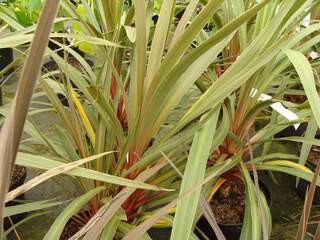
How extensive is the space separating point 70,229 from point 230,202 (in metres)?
0.35

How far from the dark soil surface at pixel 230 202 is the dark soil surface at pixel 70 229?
30cm

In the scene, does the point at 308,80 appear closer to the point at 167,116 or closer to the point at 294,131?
the point at 167,116

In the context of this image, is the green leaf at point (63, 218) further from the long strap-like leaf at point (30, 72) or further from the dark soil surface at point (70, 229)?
the long strap-like leaf at point (30, 72)

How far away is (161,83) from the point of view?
0.59 metres

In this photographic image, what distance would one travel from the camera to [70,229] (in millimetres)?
782

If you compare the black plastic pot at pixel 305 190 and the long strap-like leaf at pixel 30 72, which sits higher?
the long strap-like leaf at pixel 30 72

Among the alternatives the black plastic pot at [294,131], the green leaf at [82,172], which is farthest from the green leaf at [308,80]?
the black plastic pot at [294,131]

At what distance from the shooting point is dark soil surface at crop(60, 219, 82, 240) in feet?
2.52

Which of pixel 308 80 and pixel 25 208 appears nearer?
pixel 308 80

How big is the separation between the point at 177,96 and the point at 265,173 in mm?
591

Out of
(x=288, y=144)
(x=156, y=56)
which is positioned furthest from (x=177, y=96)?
(x=288, y=144)

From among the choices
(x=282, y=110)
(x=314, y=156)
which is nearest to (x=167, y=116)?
(x=282, y=110)

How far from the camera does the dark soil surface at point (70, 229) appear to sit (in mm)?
769

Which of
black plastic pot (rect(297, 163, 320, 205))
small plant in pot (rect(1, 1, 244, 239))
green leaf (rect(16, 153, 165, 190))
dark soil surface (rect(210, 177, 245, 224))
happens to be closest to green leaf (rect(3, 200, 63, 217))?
small plant in pot (rect(1, 1, 244, 239))
